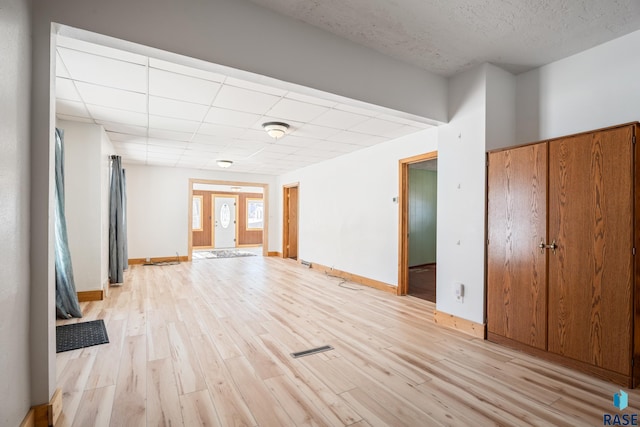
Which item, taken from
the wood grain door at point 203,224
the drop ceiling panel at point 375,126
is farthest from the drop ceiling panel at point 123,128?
the wood grain door at point 203,224

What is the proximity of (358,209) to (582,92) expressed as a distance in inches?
144

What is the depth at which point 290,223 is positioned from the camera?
353 inches

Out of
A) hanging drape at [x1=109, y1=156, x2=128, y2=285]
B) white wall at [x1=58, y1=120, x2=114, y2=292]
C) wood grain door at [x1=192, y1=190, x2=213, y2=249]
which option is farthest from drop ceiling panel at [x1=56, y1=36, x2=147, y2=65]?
wood grain door at [x1=192, y1=190, x2=213, y2=249]

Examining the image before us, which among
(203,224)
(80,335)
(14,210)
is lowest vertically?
(80,335)

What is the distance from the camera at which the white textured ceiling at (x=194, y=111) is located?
8.75 feet

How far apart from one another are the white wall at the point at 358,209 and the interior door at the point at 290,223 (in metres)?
1.08

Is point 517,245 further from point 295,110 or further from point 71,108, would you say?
point 71,108

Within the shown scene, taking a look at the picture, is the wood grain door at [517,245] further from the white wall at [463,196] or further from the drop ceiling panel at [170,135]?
the drop ceiling panel at [170,135]

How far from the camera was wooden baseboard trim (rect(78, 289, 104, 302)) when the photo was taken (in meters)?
4.24

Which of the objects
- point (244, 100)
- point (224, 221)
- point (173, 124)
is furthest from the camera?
point (224, 221)

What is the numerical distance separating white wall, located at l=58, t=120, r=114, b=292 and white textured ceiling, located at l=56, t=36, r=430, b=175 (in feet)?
0.94

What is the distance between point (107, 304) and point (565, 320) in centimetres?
530

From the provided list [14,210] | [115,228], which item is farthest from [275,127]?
[115,228]

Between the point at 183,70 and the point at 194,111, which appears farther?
the point at 194,111
